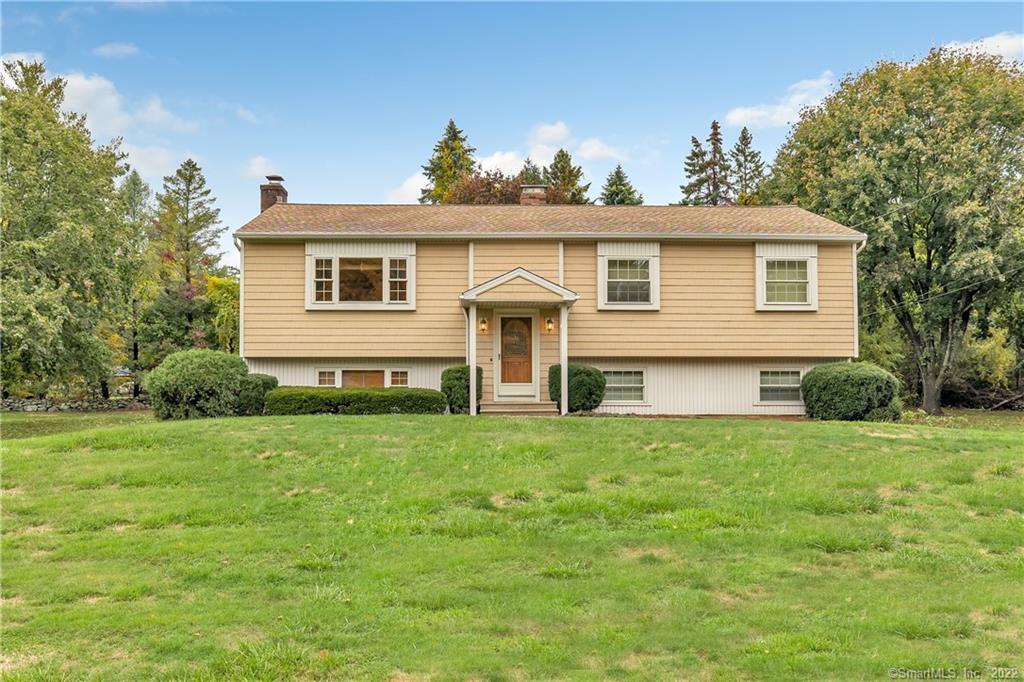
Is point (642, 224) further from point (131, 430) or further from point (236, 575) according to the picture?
point (236, 575)

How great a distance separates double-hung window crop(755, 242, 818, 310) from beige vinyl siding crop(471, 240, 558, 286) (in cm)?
518

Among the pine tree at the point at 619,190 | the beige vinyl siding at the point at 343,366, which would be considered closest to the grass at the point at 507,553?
the beige vinyl siding at the point at 343,366

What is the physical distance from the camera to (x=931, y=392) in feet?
75.9

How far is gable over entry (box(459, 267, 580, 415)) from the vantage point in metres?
16.0

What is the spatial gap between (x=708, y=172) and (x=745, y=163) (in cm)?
346

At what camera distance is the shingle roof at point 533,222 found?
17.2 meters

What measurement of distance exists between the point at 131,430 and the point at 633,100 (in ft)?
51.4

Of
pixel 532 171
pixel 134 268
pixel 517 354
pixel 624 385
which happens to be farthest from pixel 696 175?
pixel 134 268

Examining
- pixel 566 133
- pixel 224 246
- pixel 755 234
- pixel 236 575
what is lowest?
pixel 236 575

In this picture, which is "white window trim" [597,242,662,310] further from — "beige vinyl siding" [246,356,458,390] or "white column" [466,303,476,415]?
"beige vinyl siding" [246,356,458,390]

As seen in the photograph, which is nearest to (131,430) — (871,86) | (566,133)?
(871,86)

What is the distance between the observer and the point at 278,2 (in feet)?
48.8

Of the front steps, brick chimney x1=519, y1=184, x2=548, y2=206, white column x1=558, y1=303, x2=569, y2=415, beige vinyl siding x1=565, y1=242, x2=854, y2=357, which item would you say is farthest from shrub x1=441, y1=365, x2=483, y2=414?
brick chimney x1=519, y1=184, x2=548, y2=206

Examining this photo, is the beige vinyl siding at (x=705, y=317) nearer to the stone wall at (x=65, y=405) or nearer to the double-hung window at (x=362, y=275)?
the double-hung window at (x=362, y=275)
